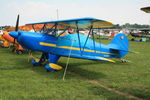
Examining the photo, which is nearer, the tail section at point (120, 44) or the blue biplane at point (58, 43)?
the blue biplane at point (58, 43)

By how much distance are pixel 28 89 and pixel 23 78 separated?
4.46ft

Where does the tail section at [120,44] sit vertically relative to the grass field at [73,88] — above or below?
above

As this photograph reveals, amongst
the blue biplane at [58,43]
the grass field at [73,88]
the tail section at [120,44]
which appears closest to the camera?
the grass field at [73,88]

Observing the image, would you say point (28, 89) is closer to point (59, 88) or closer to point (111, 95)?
point (59, 88)

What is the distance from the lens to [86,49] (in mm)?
8391

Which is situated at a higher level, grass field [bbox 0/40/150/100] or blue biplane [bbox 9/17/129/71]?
blue biplane [bbox 9/17/129/71]

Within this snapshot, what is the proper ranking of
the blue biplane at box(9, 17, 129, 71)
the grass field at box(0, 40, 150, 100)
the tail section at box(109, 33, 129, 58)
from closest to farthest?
1. the grass field at box(0, 40, 150, 100)
2. the blue biplane at box(9, 17, 129, 71)
3. the tail section at box(109, 33, 129, 58)

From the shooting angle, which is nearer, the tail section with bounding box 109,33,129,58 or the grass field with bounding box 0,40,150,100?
the grass field with bounding box 0,40,150,100

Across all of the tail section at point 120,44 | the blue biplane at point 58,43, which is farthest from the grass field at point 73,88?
the tail section at point 120,44

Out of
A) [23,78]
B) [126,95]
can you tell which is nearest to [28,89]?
[23,78]

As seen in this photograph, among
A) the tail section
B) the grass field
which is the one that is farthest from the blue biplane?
the tail section

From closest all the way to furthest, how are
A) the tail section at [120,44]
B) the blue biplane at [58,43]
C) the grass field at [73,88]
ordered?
the grass field at [73,88]
the blue biplane at [58,43]
the tail section at [120,44]

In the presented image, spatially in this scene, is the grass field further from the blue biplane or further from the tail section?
the tail section

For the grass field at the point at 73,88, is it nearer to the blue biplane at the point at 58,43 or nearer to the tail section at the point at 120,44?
the blue biplane at the point at 58,43
